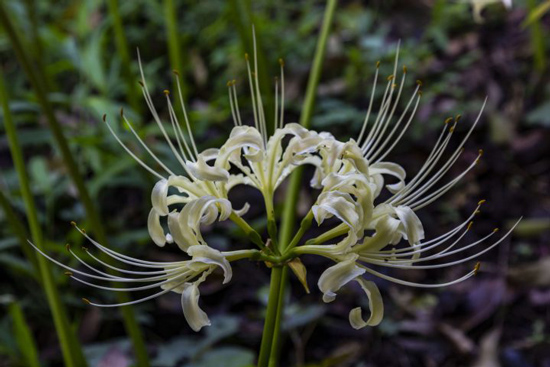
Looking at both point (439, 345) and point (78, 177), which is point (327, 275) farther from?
point (439, 345)

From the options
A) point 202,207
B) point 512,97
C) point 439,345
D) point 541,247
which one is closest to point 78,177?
point 202,207

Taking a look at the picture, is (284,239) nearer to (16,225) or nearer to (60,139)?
(60,139)

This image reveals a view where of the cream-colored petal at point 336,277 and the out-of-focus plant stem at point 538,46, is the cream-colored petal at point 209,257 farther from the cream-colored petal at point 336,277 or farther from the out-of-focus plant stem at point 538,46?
the out-of-focus plant stem at point 538,46

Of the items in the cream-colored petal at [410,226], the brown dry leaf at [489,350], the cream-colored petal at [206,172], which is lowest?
the brown dry leaf at [489,350]

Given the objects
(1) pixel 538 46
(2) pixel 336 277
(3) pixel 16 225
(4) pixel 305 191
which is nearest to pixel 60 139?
(3) pixel 16 225

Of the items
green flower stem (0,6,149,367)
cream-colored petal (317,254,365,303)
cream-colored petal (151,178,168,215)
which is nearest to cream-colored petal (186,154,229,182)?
cream-colored petal (151,178,168,215)

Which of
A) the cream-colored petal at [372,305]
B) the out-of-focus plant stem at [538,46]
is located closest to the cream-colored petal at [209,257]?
the cream-colored petal at [372,305]
